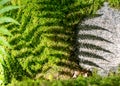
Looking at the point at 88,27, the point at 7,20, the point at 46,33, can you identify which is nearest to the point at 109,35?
the point at 88,27

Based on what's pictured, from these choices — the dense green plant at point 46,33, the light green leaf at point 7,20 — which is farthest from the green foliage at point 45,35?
the light green leaf at point 7,20

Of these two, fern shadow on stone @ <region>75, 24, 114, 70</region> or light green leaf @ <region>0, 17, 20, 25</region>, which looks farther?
fern shadow on stone @ <region>75, 24, 114, 70</region>

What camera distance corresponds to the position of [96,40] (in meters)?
6.56

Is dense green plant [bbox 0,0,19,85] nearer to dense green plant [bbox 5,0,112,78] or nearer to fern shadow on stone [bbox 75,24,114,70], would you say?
dense green plant [bbox 5,0,112,78]

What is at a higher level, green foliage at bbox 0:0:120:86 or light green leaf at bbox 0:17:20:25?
light green leaf at bbox 0:17:20:25

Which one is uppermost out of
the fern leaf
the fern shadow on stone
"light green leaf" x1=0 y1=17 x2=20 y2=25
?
"light green leaf" x1=0 y1=17 x2=20 y2=25

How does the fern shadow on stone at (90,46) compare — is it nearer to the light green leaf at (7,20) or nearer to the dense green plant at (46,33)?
the dense green plant at (46,33)

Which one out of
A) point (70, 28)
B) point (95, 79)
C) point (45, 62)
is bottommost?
point (45, 62)

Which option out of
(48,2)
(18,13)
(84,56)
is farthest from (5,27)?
(84,56)

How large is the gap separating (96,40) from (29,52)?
94 centimetres

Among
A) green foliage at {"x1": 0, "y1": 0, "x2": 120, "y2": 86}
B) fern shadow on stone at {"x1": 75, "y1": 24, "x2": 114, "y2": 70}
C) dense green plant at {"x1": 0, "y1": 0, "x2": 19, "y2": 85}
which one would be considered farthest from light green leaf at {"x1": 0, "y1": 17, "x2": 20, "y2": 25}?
fern shadow on stone at {"x1": 75, "y1": 24, "x2": 114, "y2": 70}

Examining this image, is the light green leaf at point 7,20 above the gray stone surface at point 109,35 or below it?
above

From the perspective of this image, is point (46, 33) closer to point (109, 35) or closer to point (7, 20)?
point (7, 20)

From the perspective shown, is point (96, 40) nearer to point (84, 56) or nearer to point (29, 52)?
point (84, 56)
